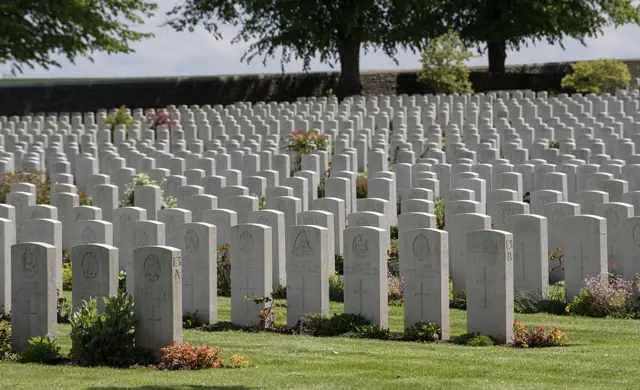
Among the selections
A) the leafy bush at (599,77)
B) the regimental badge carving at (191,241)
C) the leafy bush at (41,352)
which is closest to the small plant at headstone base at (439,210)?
the regimental badge carving at (191,241)

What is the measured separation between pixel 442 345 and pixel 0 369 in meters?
3.64

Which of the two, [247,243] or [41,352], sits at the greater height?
[247,243]

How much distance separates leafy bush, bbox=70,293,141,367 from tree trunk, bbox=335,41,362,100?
103 ft

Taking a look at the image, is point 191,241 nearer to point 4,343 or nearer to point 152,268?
point 152,268

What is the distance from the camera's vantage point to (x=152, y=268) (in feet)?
32.4

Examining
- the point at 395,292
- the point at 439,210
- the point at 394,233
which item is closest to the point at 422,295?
the point at 395,292

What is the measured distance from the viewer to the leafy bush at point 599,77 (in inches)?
1519

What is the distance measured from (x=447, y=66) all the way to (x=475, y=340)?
3038 cm

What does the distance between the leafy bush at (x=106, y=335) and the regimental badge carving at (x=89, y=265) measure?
51cm

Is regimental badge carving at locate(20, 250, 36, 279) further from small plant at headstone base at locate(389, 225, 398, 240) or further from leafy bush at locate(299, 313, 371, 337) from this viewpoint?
small plant at headstone base at locate(389, 225, 398, 240)

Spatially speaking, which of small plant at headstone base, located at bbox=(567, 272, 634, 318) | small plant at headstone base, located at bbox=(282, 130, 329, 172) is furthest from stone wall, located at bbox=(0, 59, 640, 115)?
small plant at headstone base, located at bbox=(567, 272, 634, 318)

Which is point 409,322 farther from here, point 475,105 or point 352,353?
point 475,105

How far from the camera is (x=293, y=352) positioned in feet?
32.8

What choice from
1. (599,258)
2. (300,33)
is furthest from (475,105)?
(599,258)
